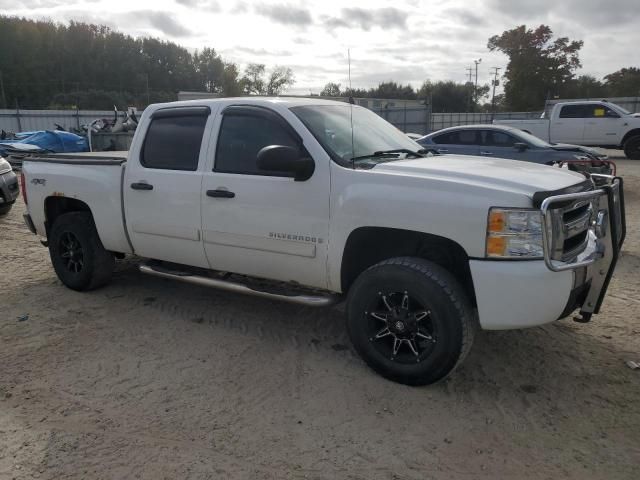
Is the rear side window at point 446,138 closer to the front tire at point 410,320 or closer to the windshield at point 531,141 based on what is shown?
the windshield at point 531,141

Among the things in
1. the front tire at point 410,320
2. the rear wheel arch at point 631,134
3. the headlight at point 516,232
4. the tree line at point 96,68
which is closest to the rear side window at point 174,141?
the front tire at point 410,320

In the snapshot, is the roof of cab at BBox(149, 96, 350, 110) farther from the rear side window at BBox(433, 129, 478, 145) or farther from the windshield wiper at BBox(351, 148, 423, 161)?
the rear side window at BBox(433, 129, 478, 145)

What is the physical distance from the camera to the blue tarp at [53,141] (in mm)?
18375

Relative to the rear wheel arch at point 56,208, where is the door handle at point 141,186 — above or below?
above

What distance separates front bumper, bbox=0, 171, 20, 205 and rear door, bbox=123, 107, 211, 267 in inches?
237

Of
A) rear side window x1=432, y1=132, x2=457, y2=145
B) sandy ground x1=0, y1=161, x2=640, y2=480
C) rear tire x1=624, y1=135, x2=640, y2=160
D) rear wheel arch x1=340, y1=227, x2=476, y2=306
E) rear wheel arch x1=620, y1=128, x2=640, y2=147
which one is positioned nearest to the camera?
sandy ground x1=0, y1=161, x2=640, y2=480

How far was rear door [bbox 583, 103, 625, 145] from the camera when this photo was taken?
18062 mm

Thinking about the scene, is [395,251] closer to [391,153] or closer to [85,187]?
[391,153]

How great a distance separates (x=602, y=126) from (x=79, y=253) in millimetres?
17804

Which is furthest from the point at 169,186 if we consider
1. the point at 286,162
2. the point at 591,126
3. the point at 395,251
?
the point at 591,126

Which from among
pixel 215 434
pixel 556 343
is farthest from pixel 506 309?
pixel 215 434

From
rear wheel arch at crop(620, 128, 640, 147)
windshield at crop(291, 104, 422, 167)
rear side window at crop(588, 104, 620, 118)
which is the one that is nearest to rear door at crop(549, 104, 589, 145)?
rear side window at crop(588, 104, 620, 118)

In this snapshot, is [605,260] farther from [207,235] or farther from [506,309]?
[207,235]

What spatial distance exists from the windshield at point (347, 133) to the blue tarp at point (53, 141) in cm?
1653
